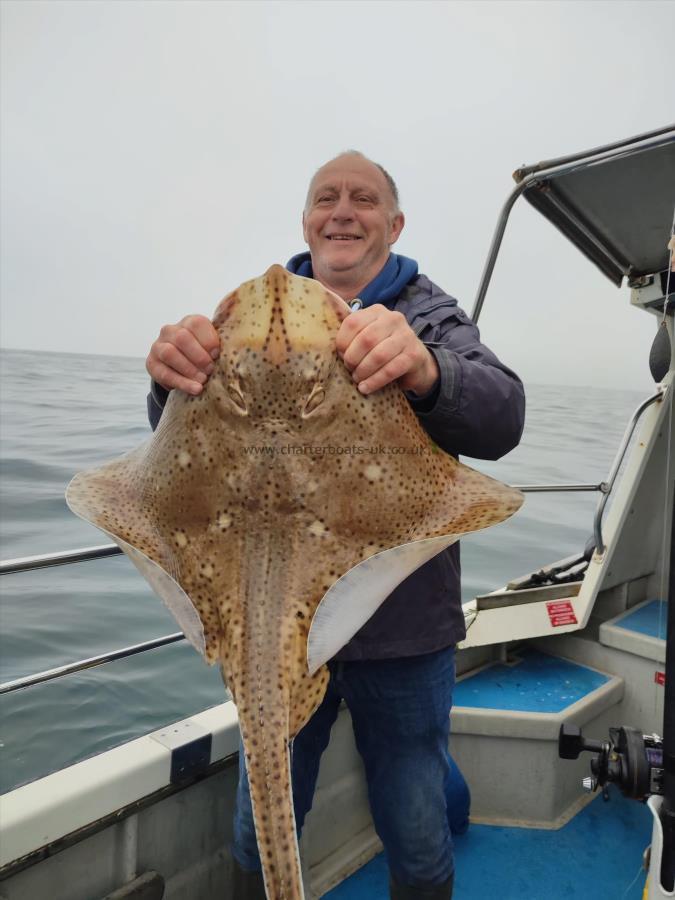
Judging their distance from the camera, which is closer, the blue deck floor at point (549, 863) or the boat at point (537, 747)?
the boat at point (537, 747)

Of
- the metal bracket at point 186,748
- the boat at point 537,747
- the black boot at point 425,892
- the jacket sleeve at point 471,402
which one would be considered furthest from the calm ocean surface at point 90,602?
the jacket sleeve at point 471,402

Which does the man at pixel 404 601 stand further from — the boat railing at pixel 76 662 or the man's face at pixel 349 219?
the boat railing at pixel 76 662

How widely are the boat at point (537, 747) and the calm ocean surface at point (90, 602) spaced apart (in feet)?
4.17

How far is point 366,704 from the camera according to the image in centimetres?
188

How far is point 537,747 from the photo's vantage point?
10.8 ft

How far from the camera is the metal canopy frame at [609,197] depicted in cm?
255

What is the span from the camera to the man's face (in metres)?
1.97

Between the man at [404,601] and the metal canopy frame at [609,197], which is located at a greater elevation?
the metal canopy frame at [609,197]

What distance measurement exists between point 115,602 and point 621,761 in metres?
7.56

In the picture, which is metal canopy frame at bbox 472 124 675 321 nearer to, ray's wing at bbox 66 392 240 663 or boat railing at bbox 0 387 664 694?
boat railing at bbox 0 387 664 694

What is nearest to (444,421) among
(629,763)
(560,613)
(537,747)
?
(629,763)

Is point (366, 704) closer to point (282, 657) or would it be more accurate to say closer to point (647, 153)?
point (282, 657)

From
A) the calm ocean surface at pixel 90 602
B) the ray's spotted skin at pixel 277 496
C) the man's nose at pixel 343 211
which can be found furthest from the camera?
the calm ocean surface at pixel 90 602

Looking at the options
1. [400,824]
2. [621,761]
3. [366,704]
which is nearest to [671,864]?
[621,761]
